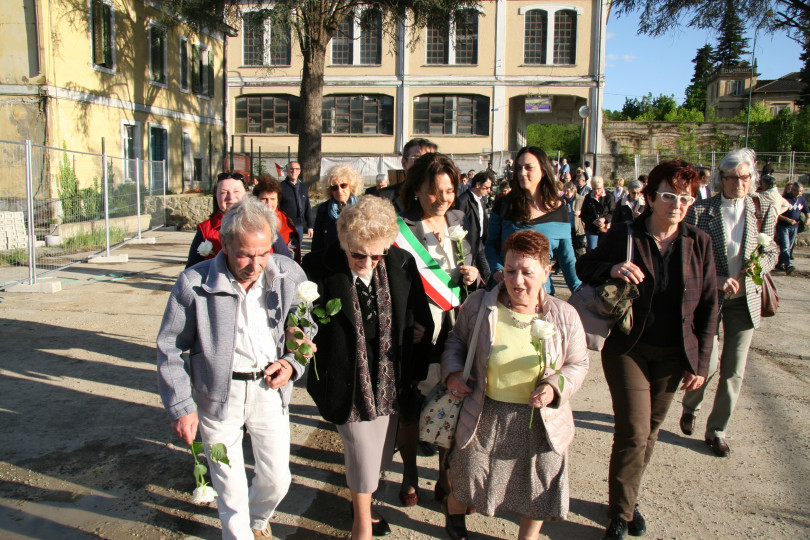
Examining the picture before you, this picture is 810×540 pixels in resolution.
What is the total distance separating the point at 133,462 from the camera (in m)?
3.80

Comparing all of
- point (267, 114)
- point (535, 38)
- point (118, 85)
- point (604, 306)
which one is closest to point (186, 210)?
point (118, 85)

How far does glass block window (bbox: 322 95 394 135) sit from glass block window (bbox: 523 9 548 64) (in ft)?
27.1

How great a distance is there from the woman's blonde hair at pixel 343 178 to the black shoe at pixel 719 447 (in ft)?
10.8

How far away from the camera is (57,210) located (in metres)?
10.6

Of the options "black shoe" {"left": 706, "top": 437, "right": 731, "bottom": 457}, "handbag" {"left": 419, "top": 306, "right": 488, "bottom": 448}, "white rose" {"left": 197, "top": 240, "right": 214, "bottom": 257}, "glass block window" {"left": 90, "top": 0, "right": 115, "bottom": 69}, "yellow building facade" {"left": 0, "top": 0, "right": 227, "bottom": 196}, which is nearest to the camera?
"handbag" {"left": 419, "top": 306, "right": 488, "bottom": 448}

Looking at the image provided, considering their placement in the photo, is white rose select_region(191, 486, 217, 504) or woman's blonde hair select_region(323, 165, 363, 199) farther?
woman's blonde hair select_region(323, 165, 363, 199)

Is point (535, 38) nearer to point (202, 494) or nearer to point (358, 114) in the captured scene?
point (358, 114)

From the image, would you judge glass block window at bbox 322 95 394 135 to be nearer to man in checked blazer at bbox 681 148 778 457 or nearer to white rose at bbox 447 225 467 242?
man in checked blazer at bbox 681 148 778 457

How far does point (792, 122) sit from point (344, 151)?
85.2ft

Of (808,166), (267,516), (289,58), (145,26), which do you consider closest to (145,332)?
(267,516)

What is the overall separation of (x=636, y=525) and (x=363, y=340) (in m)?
1.75

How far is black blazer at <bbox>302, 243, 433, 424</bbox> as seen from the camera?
2828 millimetres

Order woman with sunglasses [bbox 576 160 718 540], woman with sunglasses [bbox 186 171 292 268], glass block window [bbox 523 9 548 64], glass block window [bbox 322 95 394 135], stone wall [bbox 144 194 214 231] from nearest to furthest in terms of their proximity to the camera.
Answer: woman with sunglasses [bbox 576 160 718 540] < woman with sunglasses [bbox 186 171 292 268] < stone wall [bbox 144 194 214 231] < glass block window [bbox 523 9 548 64] < glass block window [bbox 322 95 394 135]

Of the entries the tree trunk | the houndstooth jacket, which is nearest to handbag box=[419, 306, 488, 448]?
the houndstooth jacket
